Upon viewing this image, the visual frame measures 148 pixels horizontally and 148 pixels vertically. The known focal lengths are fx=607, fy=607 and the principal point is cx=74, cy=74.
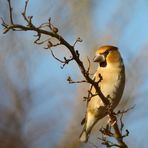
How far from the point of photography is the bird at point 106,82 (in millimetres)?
3896

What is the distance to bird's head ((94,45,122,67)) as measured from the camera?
4.01 m

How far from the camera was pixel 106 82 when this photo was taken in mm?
3926

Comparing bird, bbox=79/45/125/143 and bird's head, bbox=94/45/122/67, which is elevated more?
bird's head, bbox=94/45/122/67

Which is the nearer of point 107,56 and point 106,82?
point 106,82

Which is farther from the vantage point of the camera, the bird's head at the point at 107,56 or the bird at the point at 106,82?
the bird's head at the point at 107,56

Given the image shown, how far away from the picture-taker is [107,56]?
4.05 meters

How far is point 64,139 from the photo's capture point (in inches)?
171

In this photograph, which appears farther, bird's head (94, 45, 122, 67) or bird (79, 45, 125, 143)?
bird's head (94, 45, 122, 67)

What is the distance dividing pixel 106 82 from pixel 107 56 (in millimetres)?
211

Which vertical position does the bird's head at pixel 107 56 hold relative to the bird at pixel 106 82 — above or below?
above

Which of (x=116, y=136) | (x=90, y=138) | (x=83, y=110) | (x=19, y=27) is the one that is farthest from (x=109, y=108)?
(x=83, y=110)

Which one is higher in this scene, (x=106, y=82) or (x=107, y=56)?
(x=107, y=56)

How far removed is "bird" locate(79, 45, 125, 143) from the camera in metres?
3.90

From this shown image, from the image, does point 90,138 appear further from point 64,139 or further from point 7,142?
point 7,142
